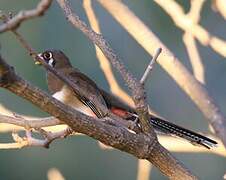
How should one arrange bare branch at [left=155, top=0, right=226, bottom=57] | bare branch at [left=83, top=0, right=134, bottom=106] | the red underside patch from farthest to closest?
the red underside patch, bare branch at [left=83, top=0, right=134, bottom=106], bare branch at [left=155, top=0, right=226, bottom=57]

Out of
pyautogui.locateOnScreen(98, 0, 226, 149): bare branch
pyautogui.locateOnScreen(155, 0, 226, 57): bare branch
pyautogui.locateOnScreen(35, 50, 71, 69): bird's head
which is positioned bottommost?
pyautogui.locateOnScreen(98, 0, 226, 149): bare branch

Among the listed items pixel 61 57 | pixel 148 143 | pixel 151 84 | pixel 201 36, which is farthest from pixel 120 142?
pixel 151 84

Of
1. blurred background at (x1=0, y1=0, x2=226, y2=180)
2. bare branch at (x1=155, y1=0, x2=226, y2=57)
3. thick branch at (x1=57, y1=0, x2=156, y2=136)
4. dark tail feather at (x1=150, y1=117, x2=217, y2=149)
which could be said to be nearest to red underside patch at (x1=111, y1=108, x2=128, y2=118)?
dark tail feather at (x1=150, y1=117, x2=217, y2=149)

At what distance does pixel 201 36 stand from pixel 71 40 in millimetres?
1763

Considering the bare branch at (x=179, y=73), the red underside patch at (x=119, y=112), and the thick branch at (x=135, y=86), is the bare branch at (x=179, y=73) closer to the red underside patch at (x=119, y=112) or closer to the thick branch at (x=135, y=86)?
the thick branch at (x=135, y=86)

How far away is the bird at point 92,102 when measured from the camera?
4.13ft

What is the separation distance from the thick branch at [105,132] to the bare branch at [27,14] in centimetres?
10

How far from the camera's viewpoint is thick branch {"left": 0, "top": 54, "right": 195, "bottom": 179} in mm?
770

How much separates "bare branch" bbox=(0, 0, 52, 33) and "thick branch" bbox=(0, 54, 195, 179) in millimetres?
100

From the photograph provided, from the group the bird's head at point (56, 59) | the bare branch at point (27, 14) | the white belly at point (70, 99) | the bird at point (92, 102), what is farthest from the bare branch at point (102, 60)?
the bare branch at point (27, 14)

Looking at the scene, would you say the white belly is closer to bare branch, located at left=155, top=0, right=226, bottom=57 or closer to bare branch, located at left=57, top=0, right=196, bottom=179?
bare branch, located at left=155, top=0, right=226, bottom=57

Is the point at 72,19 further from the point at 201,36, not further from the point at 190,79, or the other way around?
the point at 201,36

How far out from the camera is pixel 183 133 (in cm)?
128

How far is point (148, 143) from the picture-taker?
898mm
